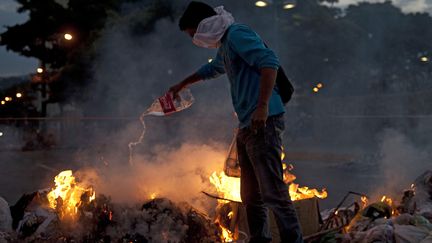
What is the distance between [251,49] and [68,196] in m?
1.97

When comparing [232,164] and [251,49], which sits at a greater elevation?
[251,49]

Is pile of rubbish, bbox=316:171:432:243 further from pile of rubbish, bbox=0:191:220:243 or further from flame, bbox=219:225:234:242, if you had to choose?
pile of rubbish, bbox=0:191:220:243

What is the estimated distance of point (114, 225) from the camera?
10.8 ft

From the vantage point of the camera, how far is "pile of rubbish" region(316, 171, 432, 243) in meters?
3.10

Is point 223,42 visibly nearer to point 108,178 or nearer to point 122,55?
point 108,178

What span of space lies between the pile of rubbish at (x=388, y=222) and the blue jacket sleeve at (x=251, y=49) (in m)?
1.45

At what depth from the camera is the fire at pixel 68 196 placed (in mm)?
3432

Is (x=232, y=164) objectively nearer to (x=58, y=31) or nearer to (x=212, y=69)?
(x=212, y=69)

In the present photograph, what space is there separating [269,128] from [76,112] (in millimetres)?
21349

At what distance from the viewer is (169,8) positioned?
1697cm

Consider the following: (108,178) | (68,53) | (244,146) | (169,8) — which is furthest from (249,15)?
(244,146)

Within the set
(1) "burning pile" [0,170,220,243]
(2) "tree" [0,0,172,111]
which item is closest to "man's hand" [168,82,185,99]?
(1) "burning pile" [0,170,220,243]

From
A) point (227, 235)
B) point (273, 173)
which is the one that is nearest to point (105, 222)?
point (227, 235)

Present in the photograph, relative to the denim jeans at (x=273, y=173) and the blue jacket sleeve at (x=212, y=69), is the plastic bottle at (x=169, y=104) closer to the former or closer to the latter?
the blue jacket sleeve at (x=212, y=69)
